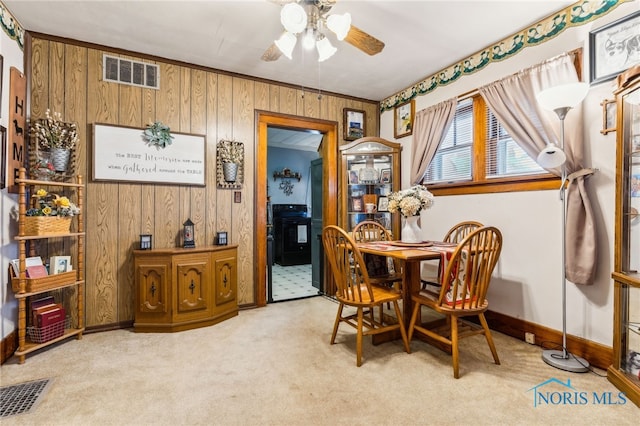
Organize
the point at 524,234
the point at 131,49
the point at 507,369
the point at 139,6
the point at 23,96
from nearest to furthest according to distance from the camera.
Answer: the point at 507,369 → the point at 139,6 → the point at 23,96 → the point at 524,234 → the point at 131,49

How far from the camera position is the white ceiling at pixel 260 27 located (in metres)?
2.35

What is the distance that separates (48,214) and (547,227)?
3965mm

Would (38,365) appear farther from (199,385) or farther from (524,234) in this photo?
(524,234)

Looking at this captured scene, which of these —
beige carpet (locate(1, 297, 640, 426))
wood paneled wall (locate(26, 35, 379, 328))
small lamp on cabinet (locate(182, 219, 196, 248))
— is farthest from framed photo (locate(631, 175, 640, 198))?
small lamp on cabinet (locate(182, 219, 196, 248))

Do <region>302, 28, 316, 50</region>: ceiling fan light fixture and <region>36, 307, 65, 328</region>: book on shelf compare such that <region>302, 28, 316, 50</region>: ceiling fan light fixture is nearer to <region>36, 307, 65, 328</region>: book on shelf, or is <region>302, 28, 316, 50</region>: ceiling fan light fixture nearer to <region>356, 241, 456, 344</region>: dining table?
<region>356, 241, 456, 344</region>: dining table

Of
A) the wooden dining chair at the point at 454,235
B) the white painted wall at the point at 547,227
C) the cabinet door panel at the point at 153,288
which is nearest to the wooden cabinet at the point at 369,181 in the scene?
the wooden dining chair at the point at 454,235

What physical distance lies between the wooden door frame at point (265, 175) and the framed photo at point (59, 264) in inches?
66.8

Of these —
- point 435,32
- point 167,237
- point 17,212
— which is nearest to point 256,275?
point 167,237

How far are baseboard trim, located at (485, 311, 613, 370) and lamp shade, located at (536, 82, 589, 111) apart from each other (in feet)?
5.56

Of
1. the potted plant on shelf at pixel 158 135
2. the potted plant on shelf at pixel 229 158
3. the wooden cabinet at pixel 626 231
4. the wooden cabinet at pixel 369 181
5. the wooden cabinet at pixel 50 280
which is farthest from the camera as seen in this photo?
the wooden cabinet at pixel 369 181

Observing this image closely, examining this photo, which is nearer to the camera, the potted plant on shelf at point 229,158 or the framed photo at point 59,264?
the framed photo at point 59,264

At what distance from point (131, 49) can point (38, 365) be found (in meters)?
2.76

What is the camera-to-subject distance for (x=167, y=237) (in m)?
3.15

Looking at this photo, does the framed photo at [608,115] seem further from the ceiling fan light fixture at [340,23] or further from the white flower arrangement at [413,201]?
the ceiling fan light fixture at [340,23]
